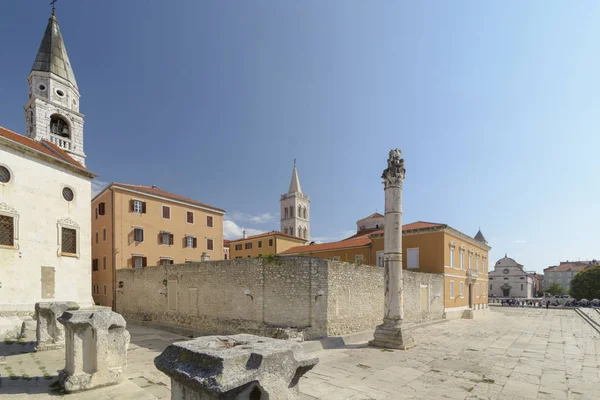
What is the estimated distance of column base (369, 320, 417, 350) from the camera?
11.9m

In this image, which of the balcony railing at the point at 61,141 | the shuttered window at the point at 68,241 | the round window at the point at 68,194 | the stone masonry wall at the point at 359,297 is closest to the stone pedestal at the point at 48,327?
the shuttered window at the point at 68,241

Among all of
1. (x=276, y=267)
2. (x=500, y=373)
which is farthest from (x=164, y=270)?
(x=500, y=373)

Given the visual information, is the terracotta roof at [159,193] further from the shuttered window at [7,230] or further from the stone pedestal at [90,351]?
the stone pedestal at [90,351]

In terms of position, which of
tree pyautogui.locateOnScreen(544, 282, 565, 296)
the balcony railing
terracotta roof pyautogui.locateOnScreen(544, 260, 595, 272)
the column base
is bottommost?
tree pyautogui.locateOnScreen(544, 282, 565, 296)

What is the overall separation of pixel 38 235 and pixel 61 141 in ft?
43.4

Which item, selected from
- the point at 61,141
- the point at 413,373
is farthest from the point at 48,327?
the point at 61,141

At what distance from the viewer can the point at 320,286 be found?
12.9 m

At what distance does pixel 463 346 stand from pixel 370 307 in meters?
4.33

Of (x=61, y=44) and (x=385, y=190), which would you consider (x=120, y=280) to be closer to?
(x=385, y=190)

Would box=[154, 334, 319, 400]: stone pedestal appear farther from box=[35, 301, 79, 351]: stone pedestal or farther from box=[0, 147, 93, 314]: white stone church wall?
box=[0, 147, 93, 314]: white stone church wall

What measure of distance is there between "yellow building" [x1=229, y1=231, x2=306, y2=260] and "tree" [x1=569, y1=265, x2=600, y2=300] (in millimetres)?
49894

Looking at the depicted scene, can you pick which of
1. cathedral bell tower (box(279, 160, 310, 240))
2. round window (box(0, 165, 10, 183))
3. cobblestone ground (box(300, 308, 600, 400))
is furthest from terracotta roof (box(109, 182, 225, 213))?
cathedral bell tower (box(279, 160, 310, 240))

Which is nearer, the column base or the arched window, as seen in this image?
the column base

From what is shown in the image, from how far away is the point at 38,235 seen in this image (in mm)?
14680
